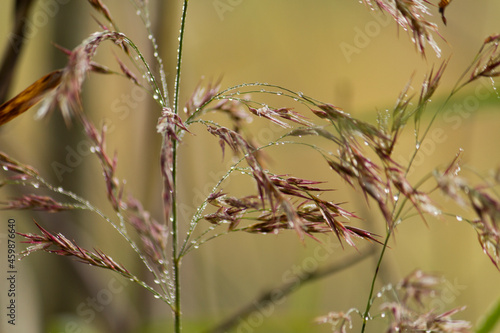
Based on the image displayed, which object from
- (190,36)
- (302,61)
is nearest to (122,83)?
(190,36)

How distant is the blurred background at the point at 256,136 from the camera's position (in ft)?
3.03

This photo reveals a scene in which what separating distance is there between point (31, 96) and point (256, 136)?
91 centimetres

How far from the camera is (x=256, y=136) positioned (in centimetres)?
119

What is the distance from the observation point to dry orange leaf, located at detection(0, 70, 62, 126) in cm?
28

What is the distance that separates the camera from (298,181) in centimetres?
32

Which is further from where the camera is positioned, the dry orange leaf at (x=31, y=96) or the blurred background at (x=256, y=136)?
the blurred background at (x=256, y=136)

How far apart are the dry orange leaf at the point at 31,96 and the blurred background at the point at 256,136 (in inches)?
21.3

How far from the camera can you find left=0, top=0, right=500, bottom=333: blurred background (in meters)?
0.92

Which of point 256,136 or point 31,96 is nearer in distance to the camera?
point 31,96

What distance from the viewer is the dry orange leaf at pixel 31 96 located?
28 centimetres

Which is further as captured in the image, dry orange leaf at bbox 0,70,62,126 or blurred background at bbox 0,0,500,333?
blurred background at bbox 0,0,500,333

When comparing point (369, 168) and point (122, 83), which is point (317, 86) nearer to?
point (122, 83)

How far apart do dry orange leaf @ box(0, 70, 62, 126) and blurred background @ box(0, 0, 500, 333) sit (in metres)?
0.54

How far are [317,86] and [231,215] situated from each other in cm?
117
